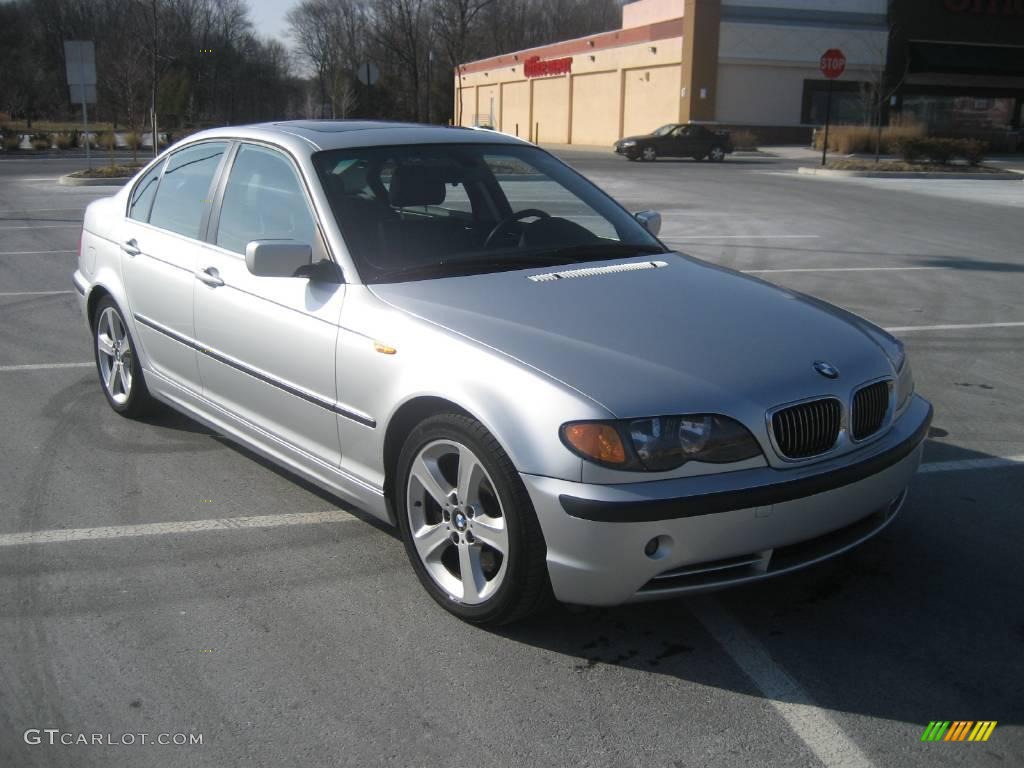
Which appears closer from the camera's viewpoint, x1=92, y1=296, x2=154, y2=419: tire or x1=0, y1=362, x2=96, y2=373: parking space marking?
x1=92, y1=296, x2=154, y2=419: tire

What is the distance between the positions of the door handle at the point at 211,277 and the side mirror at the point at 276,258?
2.16ft

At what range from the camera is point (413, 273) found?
408cm

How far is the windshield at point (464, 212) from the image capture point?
4.20m

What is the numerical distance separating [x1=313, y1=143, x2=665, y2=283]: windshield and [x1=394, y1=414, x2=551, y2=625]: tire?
2.69 ft

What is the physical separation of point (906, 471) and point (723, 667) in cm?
107

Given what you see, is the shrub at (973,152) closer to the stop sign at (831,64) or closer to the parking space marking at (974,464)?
the stop sign at (831,64)

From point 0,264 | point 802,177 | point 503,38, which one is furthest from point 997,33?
point 503,38

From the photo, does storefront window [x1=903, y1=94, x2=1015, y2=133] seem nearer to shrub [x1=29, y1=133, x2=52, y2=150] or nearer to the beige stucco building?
the beige stucco building

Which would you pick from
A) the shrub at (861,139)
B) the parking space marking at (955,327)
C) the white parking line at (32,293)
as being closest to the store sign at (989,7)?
the shrub at (861,139)

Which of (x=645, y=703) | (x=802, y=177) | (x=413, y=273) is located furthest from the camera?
(x=802, y=177)

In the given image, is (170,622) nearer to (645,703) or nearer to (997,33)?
(645,703)

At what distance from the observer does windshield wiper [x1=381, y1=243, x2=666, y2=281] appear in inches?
162

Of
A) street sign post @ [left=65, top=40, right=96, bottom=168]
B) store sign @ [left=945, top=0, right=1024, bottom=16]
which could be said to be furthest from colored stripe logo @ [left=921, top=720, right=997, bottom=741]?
store sign @ [left=945, top=0, right=1024, bottom=16]

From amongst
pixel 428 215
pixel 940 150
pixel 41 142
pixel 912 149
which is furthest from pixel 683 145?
pixel 428 215
